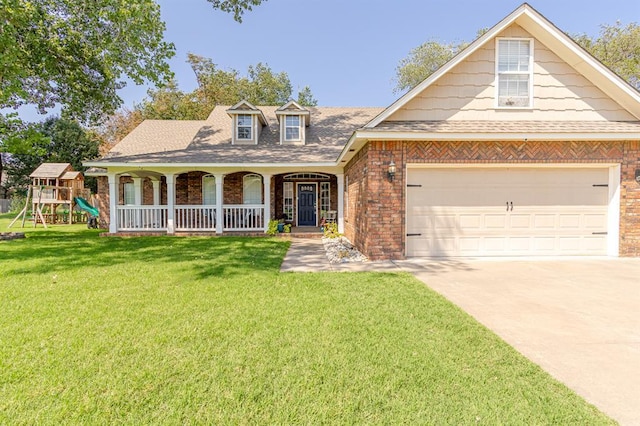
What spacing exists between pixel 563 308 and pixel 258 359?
13.2 feet

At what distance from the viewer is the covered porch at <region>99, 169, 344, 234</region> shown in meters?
12.0

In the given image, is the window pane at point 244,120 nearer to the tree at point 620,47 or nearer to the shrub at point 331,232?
the shrub at point 331,232

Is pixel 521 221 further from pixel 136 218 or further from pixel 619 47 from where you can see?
pixel 619 47

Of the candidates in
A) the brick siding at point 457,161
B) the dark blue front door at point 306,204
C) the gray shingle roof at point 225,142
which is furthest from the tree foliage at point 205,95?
the brick siding at point 457,161

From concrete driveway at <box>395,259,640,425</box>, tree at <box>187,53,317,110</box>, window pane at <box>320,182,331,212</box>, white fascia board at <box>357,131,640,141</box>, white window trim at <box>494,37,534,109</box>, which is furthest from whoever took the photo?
tree at <box>187,53,317,110</box>

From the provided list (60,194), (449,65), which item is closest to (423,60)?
(449,65)

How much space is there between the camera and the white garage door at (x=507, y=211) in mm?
7484

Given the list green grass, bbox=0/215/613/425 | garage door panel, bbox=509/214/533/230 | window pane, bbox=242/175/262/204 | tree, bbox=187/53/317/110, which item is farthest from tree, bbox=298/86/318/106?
green grass, bbox=0/215/613/425

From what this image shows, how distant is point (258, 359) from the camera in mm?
2736

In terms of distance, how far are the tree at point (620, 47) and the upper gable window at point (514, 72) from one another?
66.3 feet

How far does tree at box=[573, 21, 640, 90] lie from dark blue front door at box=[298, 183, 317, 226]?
2216cm

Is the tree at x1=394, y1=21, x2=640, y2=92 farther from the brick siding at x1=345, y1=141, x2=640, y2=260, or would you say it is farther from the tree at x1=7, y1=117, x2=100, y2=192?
the tree at x1=7, y1=117, x2=100, y2=192

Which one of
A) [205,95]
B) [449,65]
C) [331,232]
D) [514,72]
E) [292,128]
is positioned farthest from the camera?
[205,95]

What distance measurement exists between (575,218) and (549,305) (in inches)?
186
